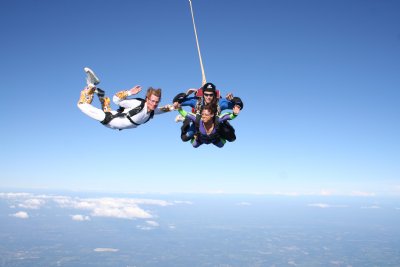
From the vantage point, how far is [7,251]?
557 feet

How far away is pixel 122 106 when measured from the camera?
5.96 m

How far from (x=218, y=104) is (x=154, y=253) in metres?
196

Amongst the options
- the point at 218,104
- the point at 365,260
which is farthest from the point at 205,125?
the point at 365,260

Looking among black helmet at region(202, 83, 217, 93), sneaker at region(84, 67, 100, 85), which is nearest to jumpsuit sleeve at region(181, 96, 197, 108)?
black helmet at region(202, 83, 217, 93)

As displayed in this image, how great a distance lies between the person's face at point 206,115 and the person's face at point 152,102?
3.63ft

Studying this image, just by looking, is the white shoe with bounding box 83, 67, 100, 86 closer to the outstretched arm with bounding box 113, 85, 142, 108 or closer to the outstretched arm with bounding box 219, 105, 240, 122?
the outstretched arm with bounding box 113, 85, 142, 108

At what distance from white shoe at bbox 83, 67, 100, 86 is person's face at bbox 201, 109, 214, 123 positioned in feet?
7.37

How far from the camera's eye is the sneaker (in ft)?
17.9

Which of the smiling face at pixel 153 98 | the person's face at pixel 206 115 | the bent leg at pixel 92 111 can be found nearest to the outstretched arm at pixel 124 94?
the smiling face at pixel 153 98

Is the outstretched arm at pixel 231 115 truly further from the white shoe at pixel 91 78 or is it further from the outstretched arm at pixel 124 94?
the white shoe at pixel 91 78

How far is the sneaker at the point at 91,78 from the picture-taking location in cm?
545

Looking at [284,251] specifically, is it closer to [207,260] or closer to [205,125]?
[207,260]

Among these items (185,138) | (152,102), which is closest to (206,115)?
(185,138)

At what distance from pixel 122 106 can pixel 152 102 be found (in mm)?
723
